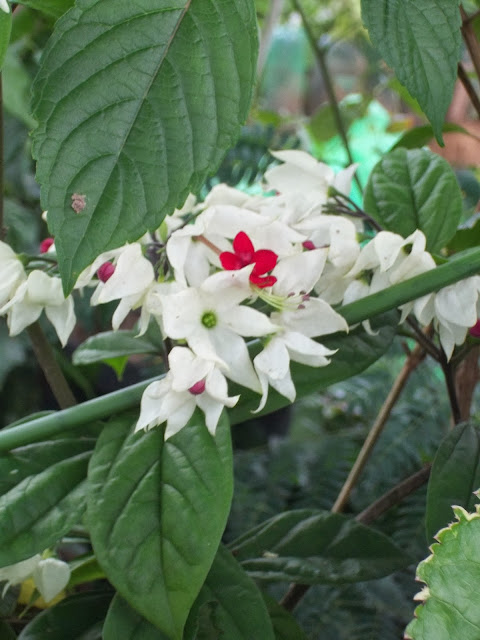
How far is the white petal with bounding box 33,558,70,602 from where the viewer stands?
1.48 feet

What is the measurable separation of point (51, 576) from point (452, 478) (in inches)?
9.8

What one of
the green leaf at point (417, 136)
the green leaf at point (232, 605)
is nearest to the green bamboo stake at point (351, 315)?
the green leaf at point (232, 605)

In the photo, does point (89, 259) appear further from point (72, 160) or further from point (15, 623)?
point (15, 623)

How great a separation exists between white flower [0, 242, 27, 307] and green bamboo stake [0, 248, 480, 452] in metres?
0.07

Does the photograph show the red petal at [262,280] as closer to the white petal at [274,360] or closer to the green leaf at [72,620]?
the white petal at [274,360]

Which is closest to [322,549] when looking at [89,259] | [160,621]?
[160,621]

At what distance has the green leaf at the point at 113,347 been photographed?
20.7 inches

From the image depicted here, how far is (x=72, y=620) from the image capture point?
446mm

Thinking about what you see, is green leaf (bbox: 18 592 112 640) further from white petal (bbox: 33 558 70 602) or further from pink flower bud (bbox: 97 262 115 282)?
pink flower bud (bbox: 97 262 115 282)

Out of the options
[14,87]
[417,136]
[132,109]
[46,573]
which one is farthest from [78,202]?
[14,87]

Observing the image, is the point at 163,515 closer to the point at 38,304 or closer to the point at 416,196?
the point at 38,304

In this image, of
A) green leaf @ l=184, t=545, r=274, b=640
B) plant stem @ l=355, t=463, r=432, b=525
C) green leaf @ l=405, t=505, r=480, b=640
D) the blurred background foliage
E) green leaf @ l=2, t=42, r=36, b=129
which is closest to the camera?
green leaf @ l=405, t=505, r=480, b=640

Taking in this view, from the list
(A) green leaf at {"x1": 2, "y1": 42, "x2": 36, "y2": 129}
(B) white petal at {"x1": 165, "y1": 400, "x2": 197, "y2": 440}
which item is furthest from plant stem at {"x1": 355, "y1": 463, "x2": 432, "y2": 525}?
(A) green leaf at {"x1": 2, "y1": 42, "x2": 36, "y2": 129}

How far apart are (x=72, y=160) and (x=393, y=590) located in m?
0.52
